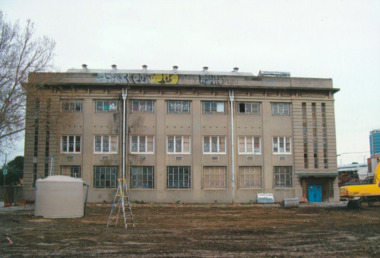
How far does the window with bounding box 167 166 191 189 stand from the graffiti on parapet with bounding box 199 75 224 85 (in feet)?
28.5

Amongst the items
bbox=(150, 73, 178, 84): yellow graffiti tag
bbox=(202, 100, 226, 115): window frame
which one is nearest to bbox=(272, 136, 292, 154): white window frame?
bbox=(202, 100, 226, 115): window frame

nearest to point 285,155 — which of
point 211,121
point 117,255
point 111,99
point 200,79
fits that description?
point 211,121

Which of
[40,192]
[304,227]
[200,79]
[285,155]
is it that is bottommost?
[304,227]

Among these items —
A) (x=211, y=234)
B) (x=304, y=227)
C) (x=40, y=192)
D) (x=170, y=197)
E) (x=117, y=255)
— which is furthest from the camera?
(x=170, y=197)

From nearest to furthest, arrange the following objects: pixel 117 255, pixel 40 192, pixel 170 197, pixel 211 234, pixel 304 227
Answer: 1. pixel 117 255
2. pixel 211 234
3. pixel 304 227
4. pixel 40 192
5. pixel 170 197

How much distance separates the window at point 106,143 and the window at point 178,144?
5.14 m

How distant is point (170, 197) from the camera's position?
35.0 metres

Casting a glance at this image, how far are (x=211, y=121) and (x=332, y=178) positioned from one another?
13.1m

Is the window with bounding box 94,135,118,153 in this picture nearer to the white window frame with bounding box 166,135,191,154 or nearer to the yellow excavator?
the white window frame with bounding box 166,135,191,154

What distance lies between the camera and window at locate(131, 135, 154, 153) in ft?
117

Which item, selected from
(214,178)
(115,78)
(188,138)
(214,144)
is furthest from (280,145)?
(115,78)

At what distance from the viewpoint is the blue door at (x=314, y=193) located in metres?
36.5

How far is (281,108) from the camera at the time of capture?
3753 centimetres

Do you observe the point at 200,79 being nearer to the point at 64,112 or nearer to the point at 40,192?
the point at 64,112
